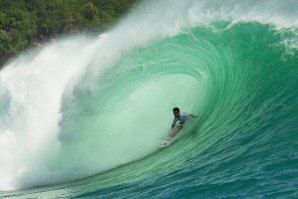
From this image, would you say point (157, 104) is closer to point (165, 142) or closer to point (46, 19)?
point (165, 142)

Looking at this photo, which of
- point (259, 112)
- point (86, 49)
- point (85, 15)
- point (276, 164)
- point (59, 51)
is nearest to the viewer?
point (276, 164)

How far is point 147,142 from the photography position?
16.2 meters

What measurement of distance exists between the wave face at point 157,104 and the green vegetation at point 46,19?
48413 millimetres

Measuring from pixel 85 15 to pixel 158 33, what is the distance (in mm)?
61532

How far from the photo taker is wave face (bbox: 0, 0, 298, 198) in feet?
41.7

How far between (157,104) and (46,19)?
59.9 m

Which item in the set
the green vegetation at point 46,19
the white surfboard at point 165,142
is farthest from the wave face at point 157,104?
the green vegetation at point 46,19

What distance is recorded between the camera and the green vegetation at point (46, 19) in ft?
227

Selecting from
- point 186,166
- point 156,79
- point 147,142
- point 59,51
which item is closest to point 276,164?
point 186,166

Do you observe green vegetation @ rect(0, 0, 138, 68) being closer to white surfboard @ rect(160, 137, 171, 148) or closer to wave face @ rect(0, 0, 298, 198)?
wave face @ rect(0, 0, 298, 198)

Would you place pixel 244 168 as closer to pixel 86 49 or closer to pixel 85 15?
pixel 86 49

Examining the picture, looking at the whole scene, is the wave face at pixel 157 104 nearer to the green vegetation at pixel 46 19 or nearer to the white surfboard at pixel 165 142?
the white surfboard at pixel 165 142

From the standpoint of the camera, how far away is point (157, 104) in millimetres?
17734

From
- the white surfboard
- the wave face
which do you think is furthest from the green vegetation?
the white surfboard
